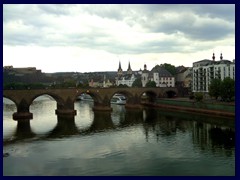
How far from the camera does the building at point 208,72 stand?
8362cm

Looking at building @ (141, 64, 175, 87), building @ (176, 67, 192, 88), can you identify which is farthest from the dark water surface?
building @ (176, 67, 192, 88)

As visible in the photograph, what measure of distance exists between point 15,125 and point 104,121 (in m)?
16.6

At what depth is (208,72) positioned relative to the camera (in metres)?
89.8

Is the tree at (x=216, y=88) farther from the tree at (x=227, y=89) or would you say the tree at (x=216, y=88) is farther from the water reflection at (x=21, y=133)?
the water reflection at (x=21, y=133)

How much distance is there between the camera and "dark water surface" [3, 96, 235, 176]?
1089 inches

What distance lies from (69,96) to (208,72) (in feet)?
144

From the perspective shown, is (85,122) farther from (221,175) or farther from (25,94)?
(221,175)

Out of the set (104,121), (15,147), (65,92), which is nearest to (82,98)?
(65,92)

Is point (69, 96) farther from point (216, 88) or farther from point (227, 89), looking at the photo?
point (227, 89)

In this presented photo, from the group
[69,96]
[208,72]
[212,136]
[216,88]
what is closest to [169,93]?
[208,72]

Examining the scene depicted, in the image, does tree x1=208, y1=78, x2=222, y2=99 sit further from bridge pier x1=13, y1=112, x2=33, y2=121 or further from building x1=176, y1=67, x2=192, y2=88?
building x1=176, y1=67, x2=192, y2=88

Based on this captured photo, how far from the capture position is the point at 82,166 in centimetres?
2873

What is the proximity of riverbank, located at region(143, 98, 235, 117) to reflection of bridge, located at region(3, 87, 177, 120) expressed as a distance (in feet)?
20.0

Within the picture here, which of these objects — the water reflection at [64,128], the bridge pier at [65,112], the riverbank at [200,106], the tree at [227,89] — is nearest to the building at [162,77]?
the riverbank at [200,106]
